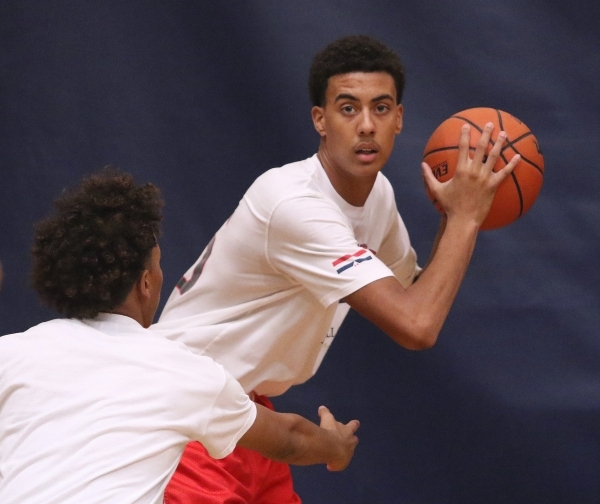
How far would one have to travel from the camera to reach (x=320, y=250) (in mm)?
2271

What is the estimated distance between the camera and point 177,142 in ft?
11.3

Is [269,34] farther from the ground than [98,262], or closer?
farther from the ground

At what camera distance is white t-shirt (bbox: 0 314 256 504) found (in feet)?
5.23

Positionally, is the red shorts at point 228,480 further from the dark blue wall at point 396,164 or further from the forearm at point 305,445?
the dark blue wall at point 396,164

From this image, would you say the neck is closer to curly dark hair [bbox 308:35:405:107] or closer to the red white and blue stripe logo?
curly dark hair [bbox 308:35:405:107]

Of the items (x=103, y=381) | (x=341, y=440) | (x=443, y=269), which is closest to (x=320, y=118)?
(x=443, y=269)

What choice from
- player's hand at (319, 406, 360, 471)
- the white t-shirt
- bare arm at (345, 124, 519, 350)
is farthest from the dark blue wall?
the white t-shirt

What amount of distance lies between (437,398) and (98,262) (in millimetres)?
1767

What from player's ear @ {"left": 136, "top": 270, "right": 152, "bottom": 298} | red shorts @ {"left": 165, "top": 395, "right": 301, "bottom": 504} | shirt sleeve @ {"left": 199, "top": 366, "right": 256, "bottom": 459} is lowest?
red shorts @ {"left": 165, "top": 395, "right": 301, "bottom": 504}

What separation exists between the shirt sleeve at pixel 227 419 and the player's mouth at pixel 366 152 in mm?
854

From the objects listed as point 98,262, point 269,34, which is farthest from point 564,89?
point 98,262

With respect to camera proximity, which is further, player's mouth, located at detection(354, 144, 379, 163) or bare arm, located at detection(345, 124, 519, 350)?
player's mouth, located at detection(354, 144, 379, 163)

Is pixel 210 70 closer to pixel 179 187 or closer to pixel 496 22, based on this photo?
pixel 179 187

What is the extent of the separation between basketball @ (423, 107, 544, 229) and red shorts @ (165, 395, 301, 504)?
2.45 feet
